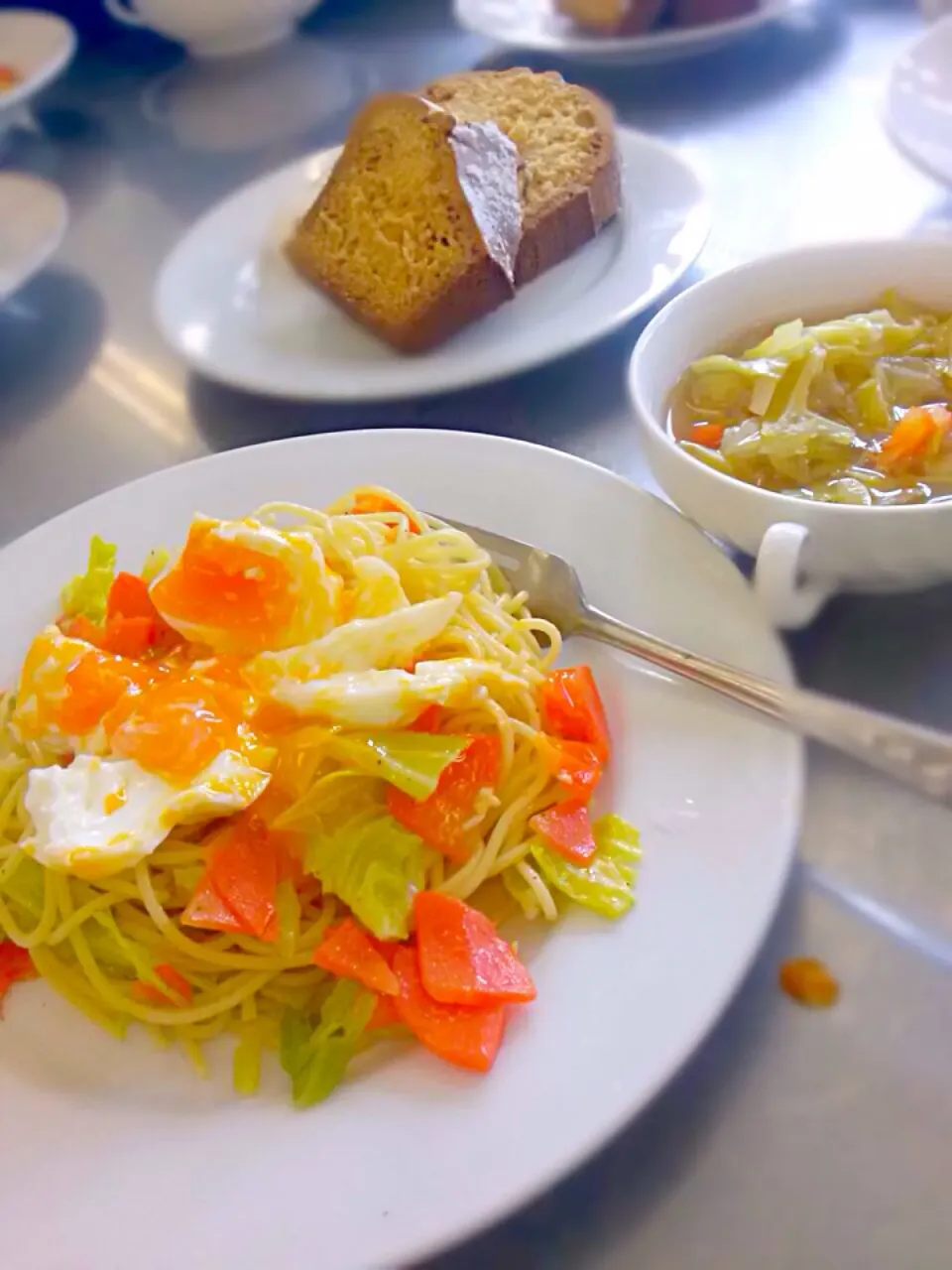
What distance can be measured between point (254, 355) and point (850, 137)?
5.06 feet

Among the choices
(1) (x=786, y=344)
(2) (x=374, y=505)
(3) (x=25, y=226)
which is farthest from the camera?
(3) (x=25, y=226)

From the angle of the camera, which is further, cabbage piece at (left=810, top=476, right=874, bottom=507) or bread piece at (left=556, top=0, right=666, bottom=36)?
bread piece at (left=556, top=0, right=666, bottom=36)

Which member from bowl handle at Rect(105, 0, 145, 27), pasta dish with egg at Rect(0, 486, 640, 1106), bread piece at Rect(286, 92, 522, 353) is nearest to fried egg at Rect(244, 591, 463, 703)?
pasta dish with egg at Rect(0, 486, 640, 1106)

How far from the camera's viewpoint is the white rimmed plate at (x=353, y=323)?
202cm

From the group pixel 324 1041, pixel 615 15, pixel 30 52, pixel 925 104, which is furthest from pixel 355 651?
pixel 30 52

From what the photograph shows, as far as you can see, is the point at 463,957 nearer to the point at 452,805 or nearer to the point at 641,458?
the point at 452,805

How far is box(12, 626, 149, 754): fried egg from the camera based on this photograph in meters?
1.39

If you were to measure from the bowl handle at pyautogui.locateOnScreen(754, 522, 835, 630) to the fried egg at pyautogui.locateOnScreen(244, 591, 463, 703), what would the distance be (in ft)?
1.21

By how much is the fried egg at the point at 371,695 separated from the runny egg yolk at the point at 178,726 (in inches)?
2.4

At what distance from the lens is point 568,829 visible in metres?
1.31

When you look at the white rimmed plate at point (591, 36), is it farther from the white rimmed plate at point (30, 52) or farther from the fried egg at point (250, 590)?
the fried egg at point (250, 590)

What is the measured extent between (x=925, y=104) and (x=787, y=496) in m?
1.28

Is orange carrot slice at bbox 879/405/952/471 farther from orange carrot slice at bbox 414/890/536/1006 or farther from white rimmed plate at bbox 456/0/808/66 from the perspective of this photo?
white rimmed plate at bbox 456/0/808/66

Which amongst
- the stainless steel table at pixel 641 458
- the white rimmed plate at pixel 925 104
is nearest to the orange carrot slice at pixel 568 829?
the stainless steel table at pixel 641 458
